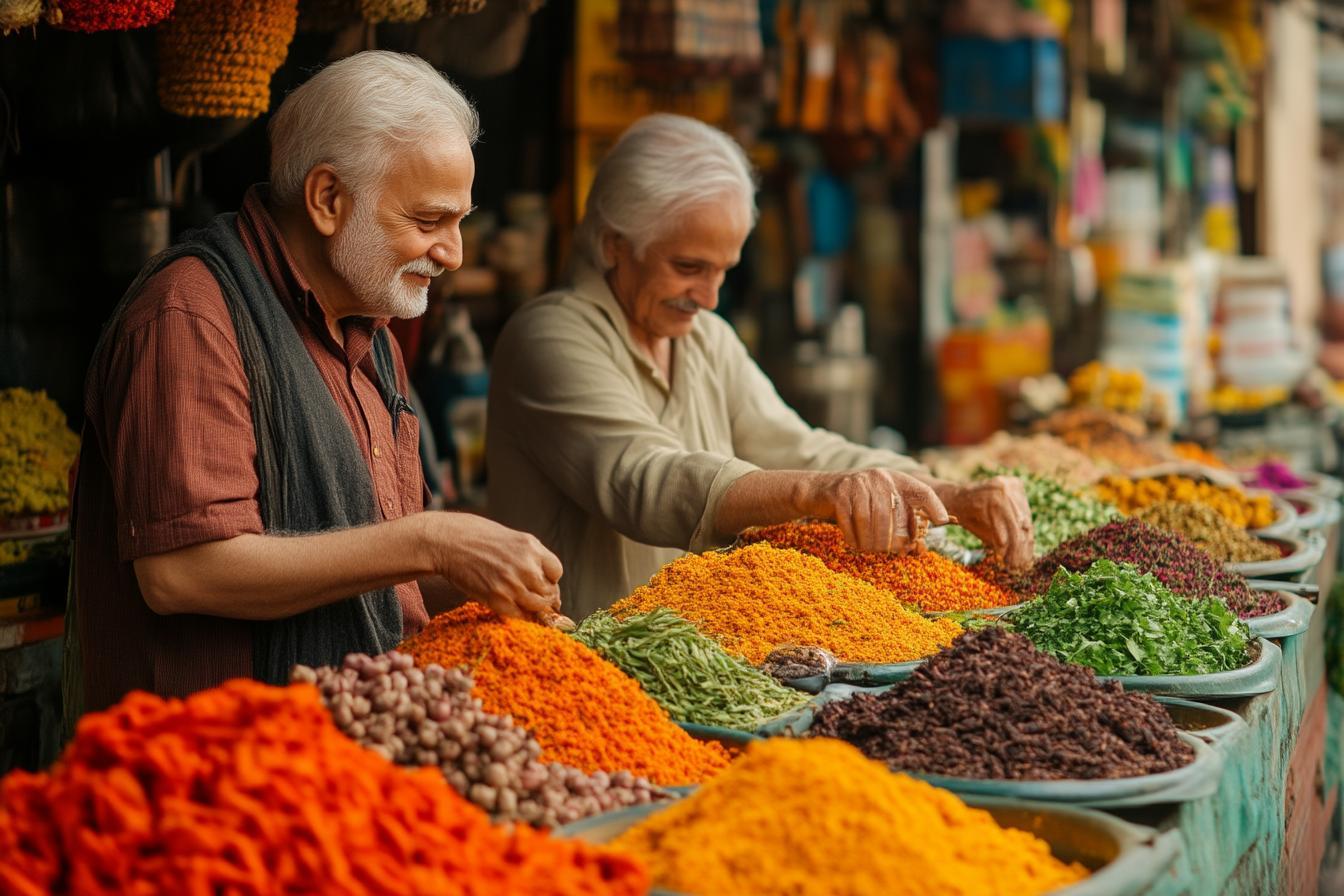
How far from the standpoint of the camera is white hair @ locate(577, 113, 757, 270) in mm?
3137

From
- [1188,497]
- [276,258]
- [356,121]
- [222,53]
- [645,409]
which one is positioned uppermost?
[222,53]

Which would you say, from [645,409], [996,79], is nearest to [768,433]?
[645,409]

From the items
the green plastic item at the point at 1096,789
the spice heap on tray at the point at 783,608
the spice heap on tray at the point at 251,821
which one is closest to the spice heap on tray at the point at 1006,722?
the green plastic item at the point at 1096,789

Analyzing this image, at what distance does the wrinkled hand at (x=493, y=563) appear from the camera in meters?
2.02

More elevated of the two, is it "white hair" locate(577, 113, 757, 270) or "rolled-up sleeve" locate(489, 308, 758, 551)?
"white hair" locate(577, 113, 757, 270)

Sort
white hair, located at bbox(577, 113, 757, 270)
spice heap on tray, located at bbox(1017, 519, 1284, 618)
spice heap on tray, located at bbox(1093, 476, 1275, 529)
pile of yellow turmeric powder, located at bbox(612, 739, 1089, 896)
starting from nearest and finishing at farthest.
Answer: pile of yellow turmeric powder, located at bbox(612, 739, 1089, 896) < spice heap on tray, located at bbox(1017, 519, 1284, 618) < white hair, located at bbox(577, 113, 757, 270) < spice heap on tray, located at bbox(1093, 476, 1275, 529)

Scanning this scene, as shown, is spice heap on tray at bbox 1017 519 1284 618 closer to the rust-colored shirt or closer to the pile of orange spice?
the pile of orange spice

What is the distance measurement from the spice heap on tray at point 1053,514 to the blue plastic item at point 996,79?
3.06 m

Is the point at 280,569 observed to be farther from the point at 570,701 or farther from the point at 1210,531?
the point at 1210,531

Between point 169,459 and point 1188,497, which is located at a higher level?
point 169,459

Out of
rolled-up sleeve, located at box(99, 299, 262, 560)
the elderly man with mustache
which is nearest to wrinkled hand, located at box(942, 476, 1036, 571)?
the elderly man with mustache

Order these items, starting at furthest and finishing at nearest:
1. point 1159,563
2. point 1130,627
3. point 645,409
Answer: point 645,409
point 1159,563
point 1130,627

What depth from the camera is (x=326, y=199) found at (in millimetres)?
2217

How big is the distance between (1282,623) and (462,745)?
61.7 inches
